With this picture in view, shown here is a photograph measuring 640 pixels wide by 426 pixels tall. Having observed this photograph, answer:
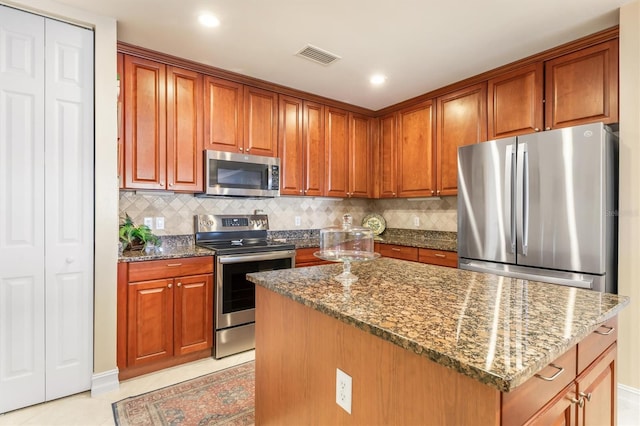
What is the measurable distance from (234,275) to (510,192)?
90.9 inches

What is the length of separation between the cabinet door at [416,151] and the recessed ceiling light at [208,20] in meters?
2.31

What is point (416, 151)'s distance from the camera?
3.67 meters

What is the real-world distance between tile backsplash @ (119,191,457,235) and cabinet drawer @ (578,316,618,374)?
7.86ft

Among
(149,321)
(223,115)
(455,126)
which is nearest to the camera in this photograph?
(149,321)

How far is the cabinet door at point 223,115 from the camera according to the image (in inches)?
116

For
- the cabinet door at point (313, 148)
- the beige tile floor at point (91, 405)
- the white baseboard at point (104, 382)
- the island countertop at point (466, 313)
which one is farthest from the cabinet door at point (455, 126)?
the white baseboard at point (104, 382)

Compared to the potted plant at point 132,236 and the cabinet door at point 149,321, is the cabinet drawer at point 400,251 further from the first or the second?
the potted plant at point 132,236

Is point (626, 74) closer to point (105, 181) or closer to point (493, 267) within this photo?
point (493, 267)

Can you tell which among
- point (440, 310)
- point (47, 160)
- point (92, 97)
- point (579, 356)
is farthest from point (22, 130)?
point (579, 356)

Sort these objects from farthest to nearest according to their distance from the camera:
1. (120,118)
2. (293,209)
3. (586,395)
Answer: (293,209), (120,118), (586,395)

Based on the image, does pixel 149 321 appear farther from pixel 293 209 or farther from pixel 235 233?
pixel 293 209

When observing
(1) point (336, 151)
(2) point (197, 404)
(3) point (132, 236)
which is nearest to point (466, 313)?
(2) point (197, 404)

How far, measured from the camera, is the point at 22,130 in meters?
1.99

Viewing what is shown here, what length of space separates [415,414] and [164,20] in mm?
2647
